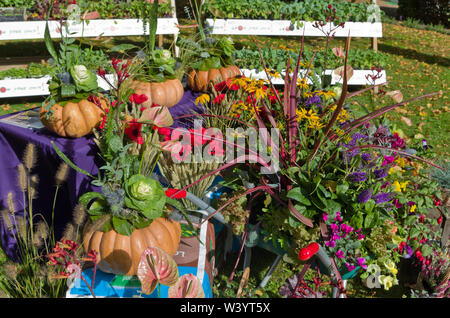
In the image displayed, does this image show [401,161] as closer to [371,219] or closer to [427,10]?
[371,219]

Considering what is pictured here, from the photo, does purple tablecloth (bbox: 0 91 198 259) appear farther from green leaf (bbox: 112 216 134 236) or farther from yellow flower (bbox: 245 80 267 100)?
yellow flower (bbox: 245 80 267 100)

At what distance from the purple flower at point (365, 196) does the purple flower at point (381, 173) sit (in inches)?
6.8

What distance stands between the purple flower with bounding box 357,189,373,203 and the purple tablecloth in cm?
122

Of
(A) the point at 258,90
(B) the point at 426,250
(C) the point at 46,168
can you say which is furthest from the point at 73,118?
(B) the point at 426,250

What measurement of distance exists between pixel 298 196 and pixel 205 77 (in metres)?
1.50

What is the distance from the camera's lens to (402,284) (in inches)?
86.1

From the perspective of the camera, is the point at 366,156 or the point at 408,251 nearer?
the point at 366,156

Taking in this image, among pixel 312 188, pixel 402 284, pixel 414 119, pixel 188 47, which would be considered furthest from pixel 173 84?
pixel 414 119

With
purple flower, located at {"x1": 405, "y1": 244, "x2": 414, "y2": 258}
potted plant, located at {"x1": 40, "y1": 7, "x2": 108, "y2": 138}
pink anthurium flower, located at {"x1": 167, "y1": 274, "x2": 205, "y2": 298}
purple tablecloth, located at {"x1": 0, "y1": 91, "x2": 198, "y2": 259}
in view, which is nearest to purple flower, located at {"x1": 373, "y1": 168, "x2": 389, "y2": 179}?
purple flower, located at {"x1": 405, "y1": 244, "x2": 414, "y2": 258}

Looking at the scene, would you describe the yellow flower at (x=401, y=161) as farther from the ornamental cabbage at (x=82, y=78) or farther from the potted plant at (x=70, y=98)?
the ornamental cabbage at (x=82, y=78)

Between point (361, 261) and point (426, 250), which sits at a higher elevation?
point (361, 261)

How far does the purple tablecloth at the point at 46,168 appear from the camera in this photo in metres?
1.97

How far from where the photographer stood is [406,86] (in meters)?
5.70
